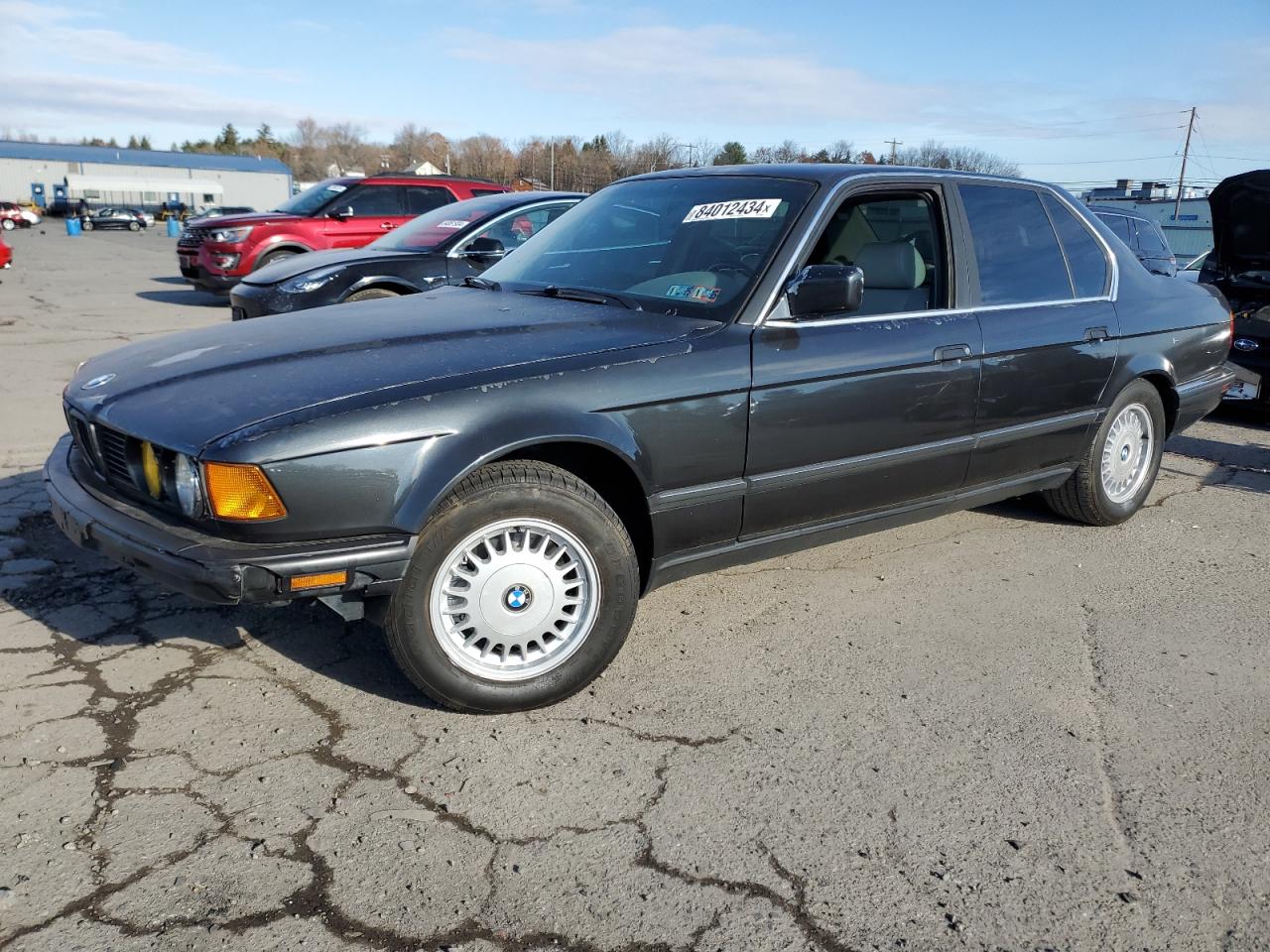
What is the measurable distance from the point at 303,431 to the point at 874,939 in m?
1.81

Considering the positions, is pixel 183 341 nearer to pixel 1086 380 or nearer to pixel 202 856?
pixel 202 856

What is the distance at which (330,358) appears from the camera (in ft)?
10.1

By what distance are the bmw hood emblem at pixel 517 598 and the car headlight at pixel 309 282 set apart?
5233mm

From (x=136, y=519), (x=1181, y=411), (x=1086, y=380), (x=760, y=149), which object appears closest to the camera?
(x=136, y=519)

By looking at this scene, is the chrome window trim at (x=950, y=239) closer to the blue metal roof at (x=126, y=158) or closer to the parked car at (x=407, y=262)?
the parked car at (x=407, y=262)

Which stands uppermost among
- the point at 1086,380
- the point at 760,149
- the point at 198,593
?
the point at 760,149

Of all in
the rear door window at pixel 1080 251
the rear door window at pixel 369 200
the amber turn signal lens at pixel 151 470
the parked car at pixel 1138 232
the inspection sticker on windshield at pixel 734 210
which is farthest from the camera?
the rear door window at pixel 369 200

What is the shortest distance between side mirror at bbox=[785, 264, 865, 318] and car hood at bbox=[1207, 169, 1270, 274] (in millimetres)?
5353

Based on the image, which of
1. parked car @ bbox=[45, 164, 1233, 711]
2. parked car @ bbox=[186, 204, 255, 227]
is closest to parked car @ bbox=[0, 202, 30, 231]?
parked car @ bbox=[186, 204, 255, 227]

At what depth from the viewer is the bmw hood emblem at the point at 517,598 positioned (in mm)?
2986

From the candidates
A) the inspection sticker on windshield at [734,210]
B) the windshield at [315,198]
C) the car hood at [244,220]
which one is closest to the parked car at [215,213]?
the car hood at [244,220]

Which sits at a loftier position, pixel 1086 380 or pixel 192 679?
pixel 1086 380

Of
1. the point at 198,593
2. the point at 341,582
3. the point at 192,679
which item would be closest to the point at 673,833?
the point at 341,582

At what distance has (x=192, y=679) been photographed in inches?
126
